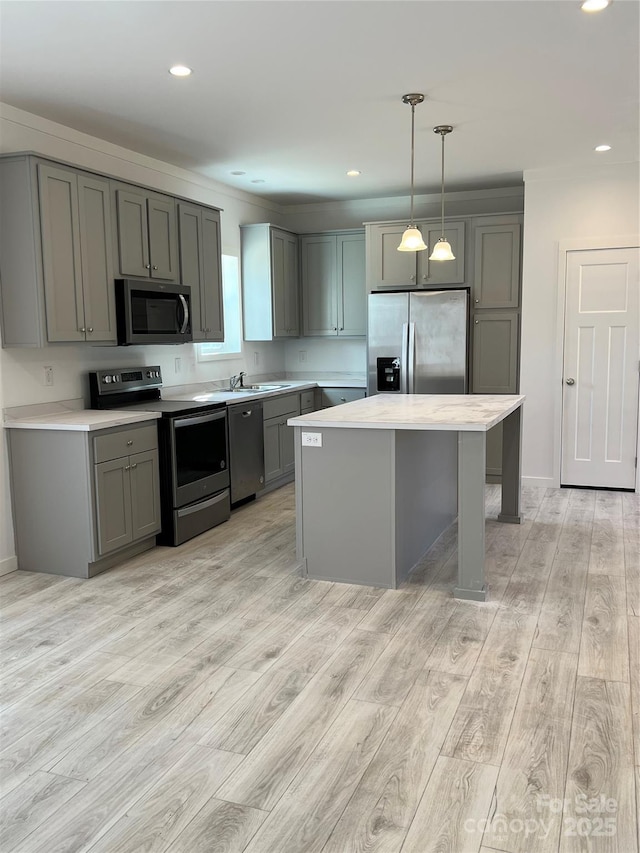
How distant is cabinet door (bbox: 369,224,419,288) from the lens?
626 cm

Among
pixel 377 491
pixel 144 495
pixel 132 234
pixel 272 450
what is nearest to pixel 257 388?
pixel 272 450

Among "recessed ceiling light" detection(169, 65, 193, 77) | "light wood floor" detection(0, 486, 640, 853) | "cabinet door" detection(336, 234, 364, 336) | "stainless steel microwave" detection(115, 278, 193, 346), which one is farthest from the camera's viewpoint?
"cabinet door" detection(336, 234, 364, 336)

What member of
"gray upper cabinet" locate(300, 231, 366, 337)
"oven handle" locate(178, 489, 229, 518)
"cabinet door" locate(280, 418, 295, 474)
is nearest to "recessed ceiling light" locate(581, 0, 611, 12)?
"oven handle" locate(178, 489, 229, 518)

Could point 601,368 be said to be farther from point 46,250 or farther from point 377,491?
point 46,250

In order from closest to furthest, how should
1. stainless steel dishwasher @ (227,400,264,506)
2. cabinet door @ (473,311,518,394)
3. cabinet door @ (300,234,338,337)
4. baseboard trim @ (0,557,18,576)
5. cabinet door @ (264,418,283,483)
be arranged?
baseboard trim @ (0,557,18,576), stainless steel dishwasher @ (227,400,264,506), cabinet door @ (264,418,283,483), cabinet door @ (473,311,518,394), cabinet door @ (300,234,338,337)

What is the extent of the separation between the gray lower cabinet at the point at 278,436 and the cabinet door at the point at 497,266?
192 centimetres

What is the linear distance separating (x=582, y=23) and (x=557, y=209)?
284 centimetres

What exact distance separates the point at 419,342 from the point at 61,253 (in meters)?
3.26

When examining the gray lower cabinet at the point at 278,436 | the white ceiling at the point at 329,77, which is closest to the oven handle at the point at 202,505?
the gray lower cabinet at the point at 278,436

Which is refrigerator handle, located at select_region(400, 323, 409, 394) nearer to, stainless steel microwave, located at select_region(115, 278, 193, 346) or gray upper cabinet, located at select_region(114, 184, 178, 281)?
stainless steel microwave, located at select_region(115, 278, 193, 346)

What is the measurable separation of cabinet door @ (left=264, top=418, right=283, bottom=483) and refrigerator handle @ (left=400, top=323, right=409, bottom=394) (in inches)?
46.2

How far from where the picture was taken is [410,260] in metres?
6.24

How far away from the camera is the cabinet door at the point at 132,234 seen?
168 inches

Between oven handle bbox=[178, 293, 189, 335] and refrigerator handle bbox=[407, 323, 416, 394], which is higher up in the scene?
oven handle bbox=[178, 293, 189, 335]
